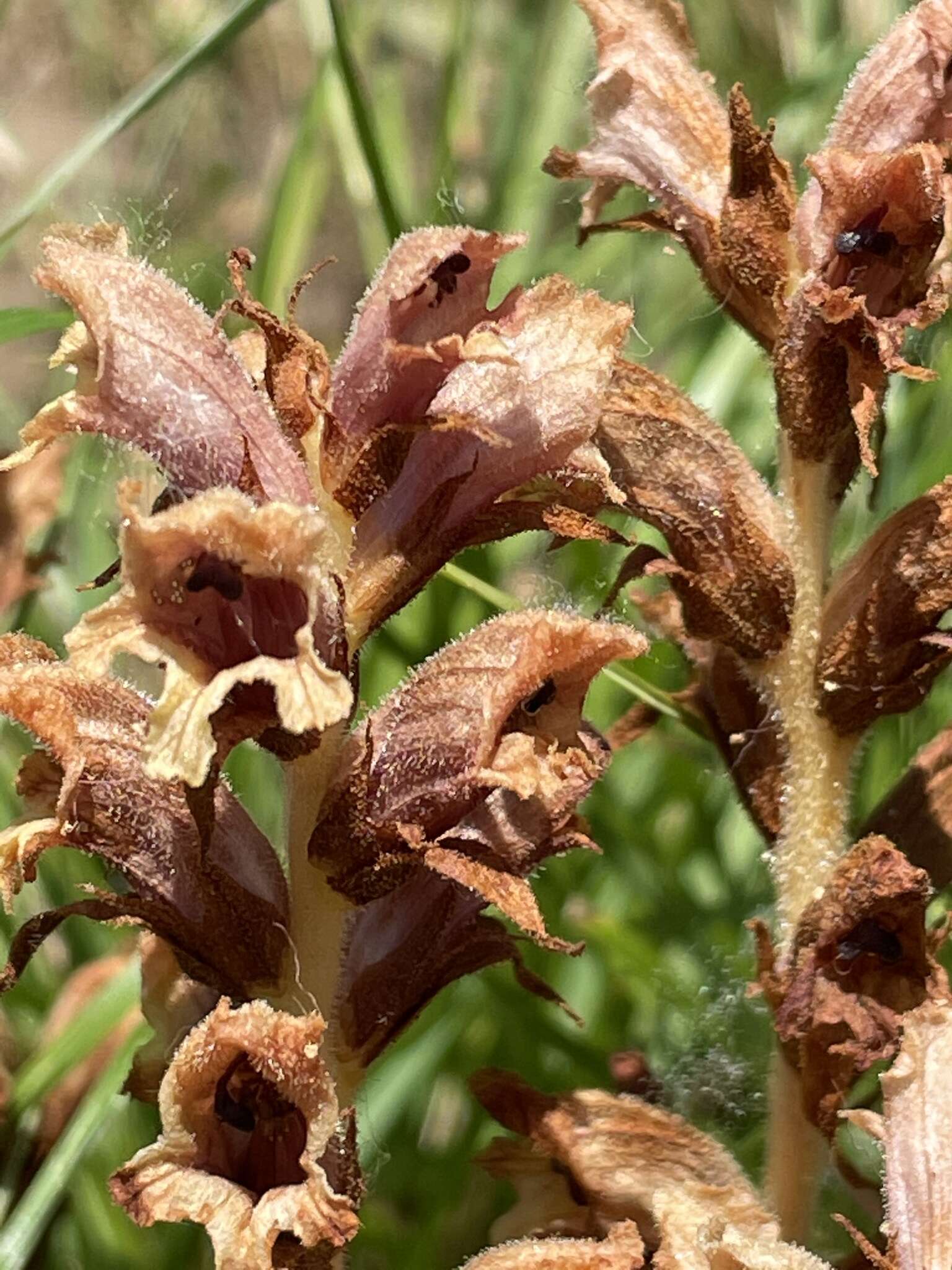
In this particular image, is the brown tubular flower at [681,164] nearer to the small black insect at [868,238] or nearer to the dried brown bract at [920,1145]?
the small black insect at [868,238]

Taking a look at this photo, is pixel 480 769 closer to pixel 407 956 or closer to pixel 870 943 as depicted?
pixel 407 956

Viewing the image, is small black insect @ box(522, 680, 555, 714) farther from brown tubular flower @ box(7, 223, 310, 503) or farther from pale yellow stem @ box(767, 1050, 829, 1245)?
pale yellow stem @ box(767, 1050, 829, 1245)

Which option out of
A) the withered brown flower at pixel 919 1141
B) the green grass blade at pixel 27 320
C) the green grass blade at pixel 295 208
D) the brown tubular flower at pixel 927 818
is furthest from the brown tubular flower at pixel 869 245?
the green grass blade at pixel 295 208

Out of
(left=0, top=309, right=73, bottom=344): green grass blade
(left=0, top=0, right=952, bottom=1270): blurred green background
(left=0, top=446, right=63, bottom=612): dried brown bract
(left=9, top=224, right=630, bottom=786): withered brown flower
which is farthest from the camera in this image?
(left=0, top=446, right=63, bottom=612): dried brown bract

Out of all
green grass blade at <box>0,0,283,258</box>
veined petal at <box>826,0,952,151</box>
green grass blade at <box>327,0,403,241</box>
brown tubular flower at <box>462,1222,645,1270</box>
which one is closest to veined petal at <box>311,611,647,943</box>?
brown tubular flower at <box>462,1222,645,1270</box>

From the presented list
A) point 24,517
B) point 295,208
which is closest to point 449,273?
point 24,517

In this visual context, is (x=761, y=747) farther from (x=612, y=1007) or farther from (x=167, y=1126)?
(x=612, y=1007)
